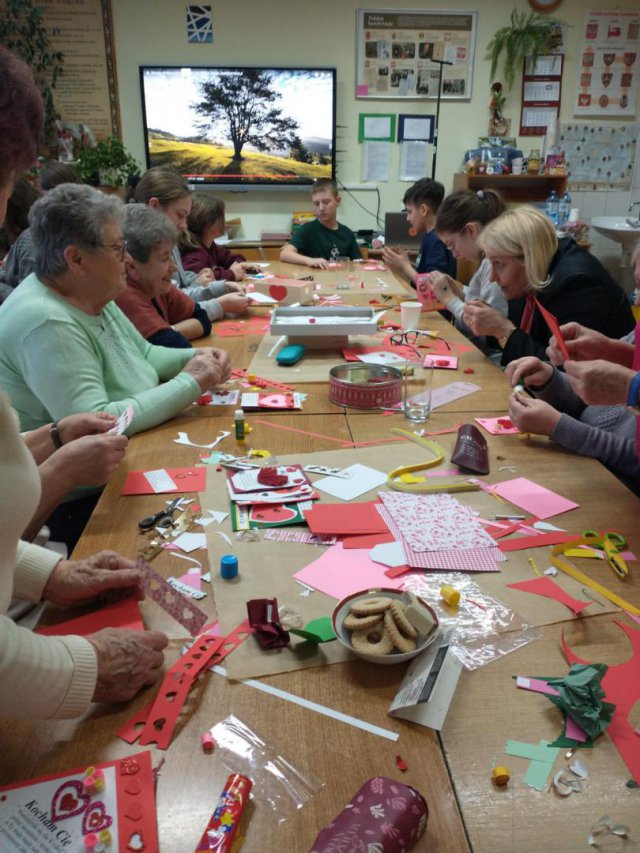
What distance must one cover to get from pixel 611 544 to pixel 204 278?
279cm

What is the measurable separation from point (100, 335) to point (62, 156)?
4.31 metres

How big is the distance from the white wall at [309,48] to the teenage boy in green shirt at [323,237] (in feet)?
3.87

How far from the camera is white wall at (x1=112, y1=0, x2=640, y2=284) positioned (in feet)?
16.9

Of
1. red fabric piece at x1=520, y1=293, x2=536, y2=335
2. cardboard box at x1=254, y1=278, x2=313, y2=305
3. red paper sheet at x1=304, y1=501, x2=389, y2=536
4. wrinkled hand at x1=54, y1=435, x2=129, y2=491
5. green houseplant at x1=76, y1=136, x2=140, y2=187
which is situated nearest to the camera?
red paper sheet at x1=304, y1=501, x2=389, y2=536

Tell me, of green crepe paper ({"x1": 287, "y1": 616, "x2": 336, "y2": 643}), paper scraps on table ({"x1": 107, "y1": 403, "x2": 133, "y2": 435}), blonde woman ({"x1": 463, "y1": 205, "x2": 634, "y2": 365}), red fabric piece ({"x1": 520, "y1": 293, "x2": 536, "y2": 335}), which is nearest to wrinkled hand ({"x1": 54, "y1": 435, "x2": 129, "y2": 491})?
paper scraps on table ({"x1": 107, "y1": 403, "x2": 133, "y2": 435})

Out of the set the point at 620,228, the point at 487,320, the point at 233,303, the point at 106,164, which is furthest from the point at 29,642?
the point at 620,228

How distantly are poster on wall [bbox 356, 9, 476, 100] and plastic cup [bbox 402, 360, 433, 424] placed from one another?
13.6ft

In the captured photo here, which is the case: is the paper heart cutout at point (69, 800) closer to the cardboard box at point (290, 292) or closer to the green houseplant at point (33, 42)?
the cardboard box at point (290, 292)

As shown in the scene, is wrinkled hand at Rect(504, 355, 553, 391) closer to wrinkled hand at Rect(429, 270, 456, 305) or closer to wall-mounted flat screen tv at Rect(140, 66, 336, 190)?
wrinkled hand at Rect(429, 270, 456, 305)

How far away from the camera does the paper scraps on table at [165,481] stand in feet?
4.52

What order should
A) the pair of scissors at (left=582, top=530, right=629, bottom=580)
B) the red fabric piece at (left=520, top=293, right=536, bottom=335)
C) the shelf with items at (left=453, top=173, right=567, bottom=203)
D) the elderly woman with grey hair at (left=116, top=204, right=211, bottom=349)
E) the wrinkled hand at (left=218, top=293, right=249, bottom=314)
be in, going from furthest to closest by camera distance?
the shelf with items at (left=453, top=173, right=567, bottom=203) < the wrinkled hand at (left=218, top=293, right=249, bottom=314) < the red fabric piece at (left=520, top=293, right=536, bottom=335) < the elderly woman with grey hair at (left=116, top=204, right=211, bottom=349) < the pair of scissors at (left=582, top=530, right=629, bottom=580)

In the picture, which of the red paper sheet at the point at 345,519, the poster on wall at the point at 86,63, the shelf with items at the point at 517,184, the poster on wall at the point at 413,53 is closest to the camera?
the red paper sheet at the point at 345,519

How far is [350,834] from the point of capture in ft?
2.10

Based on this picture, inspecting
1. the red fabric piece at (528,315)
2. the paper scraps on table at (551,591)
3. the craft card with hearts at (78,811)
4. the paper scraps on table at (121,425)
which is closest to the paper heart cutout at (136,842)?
the craft card with hearts at (78,811)
